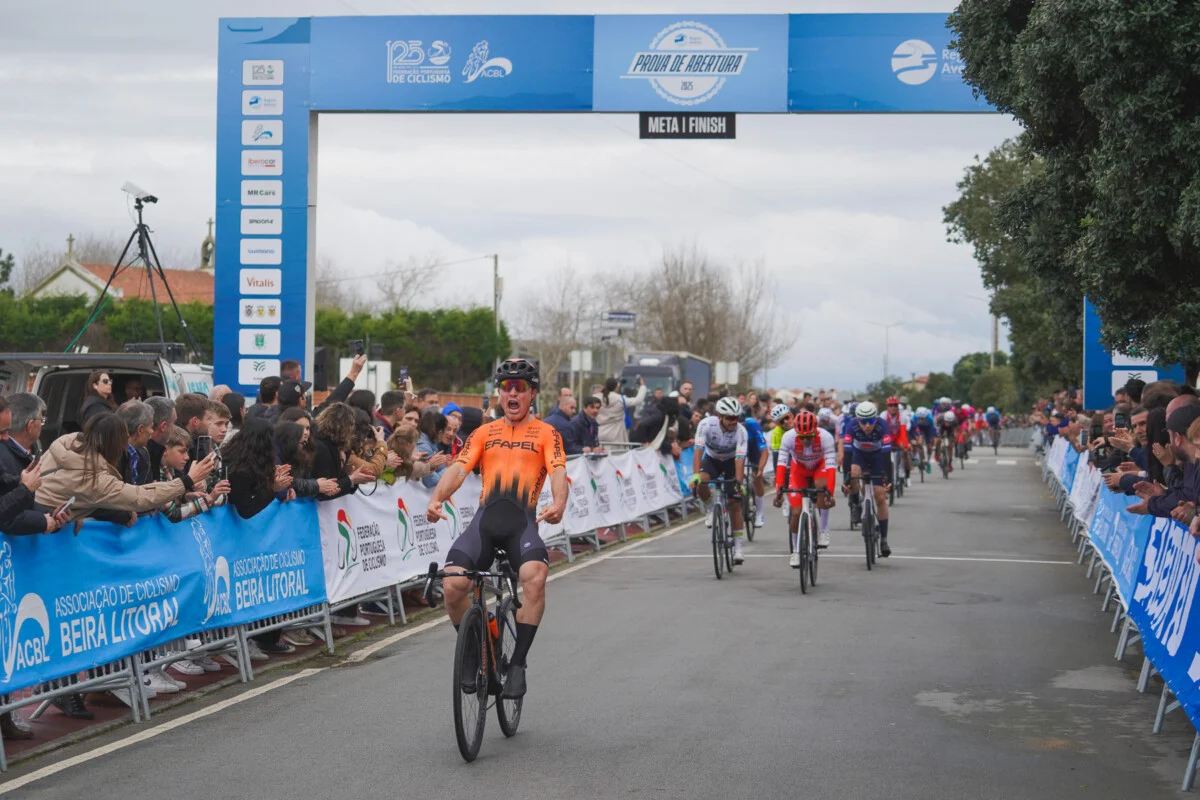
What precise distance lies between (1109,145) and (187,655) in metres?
7.16

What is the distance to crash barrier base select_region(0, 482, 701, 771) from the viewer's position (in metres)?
7.94

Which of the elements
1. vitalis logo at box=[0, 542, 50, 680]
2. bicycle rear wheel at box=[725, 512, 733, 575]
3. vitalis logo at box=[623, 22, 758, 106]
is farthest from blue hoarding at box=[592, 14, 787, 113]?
vitalis logo at box=[0, 542, 50, 680]

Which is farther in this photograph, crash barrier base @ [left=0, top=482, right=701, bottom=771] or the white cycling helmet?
the white cycling helmet

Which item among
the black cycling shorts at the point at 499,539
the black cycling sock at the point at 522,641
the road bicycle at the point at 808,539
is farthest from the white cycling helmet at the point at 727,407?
the black cycling sock at the point at 522,641

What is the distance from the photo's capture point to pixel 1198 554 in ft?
24.3

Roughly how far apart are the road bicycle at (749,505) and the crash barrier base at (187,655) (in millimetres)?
7114

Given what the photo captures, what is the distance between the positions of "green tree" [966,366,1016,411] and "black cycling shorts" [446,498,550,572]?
9301 centimetres

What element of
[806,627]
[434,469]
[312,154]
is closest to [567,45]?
[312,154]

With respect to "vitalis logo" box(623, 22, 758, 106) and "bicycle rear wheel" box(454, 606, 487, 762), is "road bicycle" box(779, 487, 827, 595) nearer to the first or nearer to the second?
"bicycle rear wheel" box(454, 606, 487, 762)

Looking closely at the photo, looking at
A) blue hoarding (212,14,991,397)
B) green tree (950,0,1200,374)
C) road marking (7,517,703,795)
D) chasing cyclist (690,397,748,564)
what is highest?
blue hoarding (212,14,991,397)

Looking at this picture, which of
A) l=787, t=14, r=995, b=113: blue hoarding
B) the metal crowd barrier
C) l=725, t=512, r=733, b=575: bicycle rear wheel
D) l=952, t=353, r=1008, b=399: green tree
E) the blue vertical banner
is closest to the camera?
the metal crowd barrier

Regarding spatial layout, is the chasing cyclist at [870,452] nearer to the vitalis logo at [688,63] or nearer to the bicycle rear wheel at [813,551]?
the bicycle rear wheel at [813,551]

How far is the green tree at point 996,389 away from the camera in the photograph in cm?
9794

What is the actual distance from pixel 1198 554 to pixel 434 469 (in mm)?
8010
